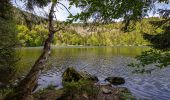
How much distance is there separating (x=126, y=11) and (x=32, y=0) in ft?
15.3

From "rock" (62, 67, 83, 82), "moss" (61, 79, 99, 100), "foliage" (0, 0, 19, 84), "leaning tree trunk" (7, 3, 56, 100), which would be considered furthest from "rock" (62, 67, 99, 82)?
"leaning tree trunk" (7, 3, 56, 100)

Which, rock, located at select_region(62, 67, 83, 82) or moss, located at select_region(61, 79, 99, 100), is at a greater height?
moss, located at select_region(61, 79, 99, 100)

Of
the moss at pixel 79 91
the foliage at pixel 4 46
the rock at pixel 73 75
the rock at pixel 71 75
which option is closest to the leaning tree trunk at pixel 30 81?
the foliage at pixel 4 46

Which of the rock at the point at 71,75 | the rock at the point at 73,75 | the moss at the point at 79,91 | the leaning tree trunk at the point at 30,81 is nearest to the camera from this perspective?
the leaning tree trunk at the point at 30,81

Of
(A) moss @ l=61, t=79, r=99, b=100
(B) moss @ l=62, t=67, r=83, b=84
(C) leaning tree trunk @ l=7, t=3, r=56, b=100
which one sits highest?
(C) leaning tree trunk @ l=7, t=3, r=56, b=100

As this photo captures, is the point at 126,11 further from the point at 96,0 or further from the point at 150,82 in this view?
the point at 150,82

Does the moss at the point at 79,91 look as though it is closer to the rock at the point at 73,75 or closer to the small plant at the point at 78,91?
the small plant at the point at 78,91

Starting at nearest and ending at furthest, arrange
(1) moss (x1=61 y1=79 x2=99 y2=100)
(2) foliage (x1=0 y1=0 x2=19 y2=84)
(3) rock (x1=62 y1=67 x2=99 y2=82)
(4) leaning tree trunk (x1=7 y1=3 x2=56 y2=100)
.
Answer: (4) leaning tree trunk (x1=7 y1=3 x2=56 y2=100) < (2) foliage (x1=0 y1=0 x2=19 y2=84) < (1) moss (x1=61 y1=79 x2=99 y2=100) < (3) rock (x1=62 y1=67 x2=99 y2=82)

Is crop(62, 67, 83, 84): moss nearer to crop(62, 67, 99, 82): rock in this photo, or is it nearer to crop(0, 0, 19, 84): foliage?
crop(62, 67, 99, 82): rock

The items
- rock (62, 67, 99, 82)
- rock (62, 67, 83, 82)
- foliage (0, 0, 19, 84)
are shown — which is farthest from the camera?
rock (62, 67, 83, 82)

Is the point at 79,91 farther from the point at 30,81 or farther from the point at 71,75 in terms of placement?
the point at 71,75

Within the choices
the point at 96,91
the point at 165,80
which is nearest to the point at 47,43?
the point at 96,91

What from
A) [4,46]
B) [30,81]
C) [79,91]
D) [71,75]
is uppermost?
[4,46]

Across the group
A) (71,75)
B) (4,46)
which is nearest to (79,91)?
(4,46)
